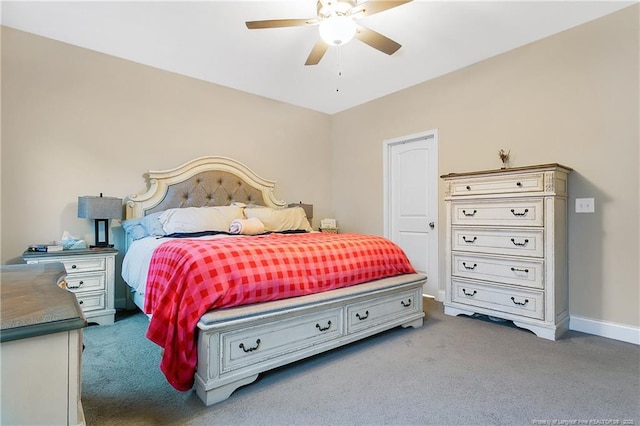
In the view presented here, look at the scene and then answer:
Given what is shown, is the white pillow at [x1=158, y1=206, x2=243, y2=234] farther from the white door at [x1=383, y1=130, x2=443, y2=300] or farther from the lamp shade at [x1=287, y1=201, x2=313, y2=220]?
the white door at [x1=383, y1=130, x2=443, y2=300]

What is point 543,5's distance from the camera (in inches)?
99.4

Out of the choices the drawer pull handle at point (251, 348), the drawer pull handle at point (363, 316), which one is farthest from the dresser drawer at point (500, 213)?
the drawer pull handle at point (251, 348)

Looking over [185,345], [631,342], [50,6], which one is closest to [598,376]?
[631,342]

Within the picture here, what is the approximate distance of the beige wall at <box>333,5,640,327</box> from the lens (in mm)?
2555

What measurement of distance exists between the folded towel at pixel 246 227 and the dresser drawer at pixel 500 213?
1884 millimetres

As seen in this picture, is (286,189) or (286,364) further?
(286,189)

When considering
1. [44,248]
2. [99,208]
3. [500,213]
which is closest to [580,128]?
[500,213]

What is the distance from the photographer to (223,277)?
1.83m

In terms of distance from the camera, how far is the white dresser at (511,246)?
260 cm

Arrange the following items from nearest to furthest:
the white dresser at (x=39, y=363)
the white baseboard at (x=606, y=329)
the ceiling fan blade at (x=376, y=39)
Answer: the white dresser at (x=39, y=363), the ceiling fan blade at (x=376, y=39), the white baseboard at (x=606, y=329)

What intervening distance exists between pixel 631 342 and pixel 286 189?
377 cm

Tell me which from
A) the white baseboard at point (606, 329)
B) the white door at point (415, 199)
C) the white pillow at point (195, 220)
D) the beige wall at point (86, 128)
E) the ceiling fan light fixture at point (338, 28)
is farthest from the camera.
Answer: the white door at point (415, 199)

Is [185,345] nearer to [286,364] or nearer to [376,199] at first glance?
[286,364]

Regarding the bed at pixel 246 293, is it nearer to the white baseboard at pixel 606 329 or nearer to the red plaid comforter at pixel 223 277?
the red plaid comforter at pixel 223 277
